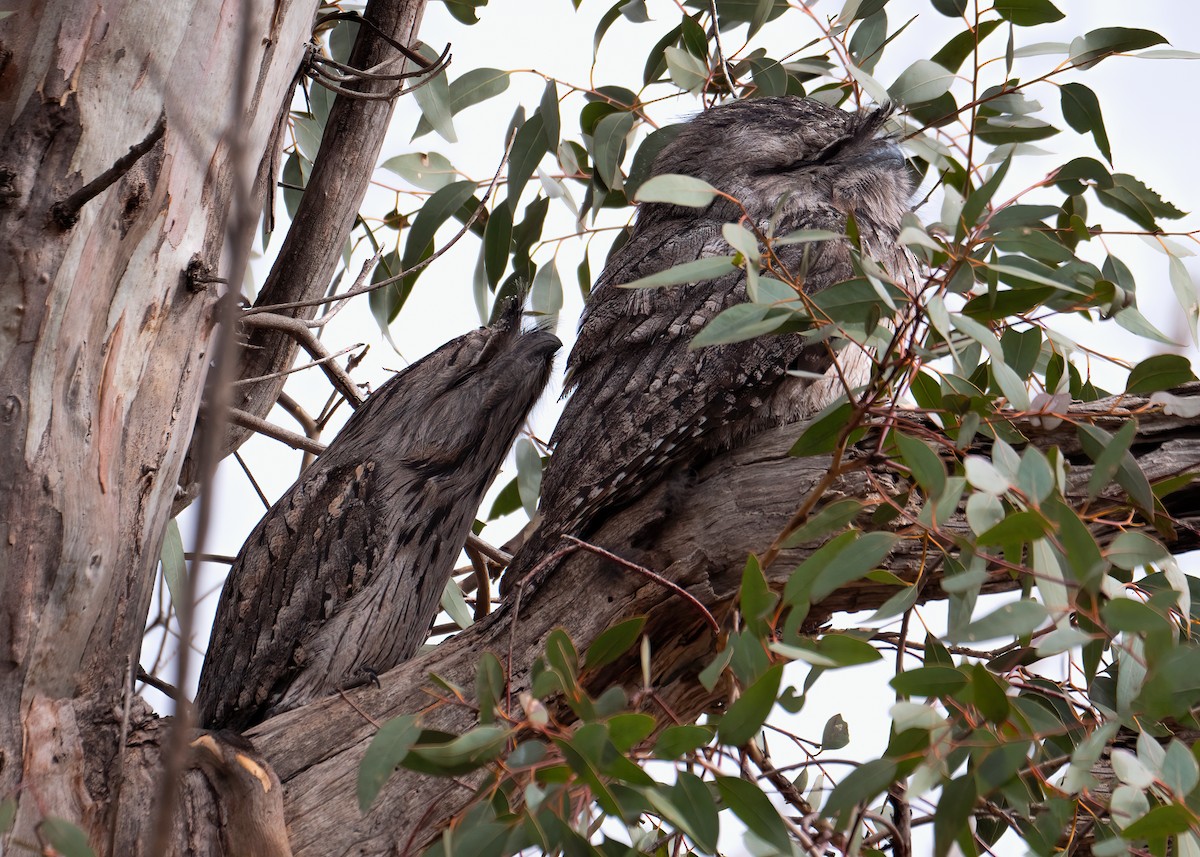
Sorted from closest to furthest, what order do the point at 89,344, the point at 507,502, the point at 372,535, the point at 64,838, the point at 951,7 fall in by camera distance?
1. the point at 64,838
2. the point at 89,344
3. the point at 951,7
4. the point at 372,535
5. the point at 507,502

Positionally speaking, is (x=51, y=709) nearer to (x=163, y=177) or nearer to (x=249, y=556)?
(x=163, y=177)

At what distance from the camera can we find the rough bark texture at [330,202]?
2547mm

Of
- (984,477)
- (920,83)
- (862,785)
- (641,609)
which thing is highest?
(920,83)

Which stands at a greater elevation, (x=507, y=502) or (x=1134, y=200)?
(x=507, y=502)

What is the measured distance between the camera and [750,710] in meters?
1.09

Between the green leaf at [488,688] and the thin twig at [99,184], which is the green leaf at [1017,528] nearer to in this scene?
the green leaf at [488,688]

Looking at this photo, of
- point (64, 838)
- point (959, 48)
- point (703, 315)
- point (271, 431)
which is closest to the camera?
point (64, 838)

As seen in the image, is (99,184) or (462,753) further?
(99,184)

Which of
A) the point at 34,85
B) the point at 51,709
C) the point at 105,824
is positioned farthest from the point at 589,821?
the point at 34,85

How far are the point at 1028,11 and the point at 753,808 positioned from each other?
1554mm

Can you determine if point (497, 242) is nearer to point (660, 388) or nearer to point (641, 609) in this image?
point (660, 388)

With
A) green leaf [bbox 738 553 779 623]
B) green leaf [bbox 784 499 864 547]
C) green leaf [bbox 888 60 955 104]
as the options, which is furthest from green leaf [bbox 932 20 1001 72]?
green leaf [bbox 738 553 779 623]

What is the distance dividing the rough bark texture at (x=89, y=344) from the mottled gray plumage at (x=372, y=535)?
70 centimetres

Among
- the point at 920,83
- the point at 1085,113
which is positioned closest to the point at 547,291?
the point at 920,83
